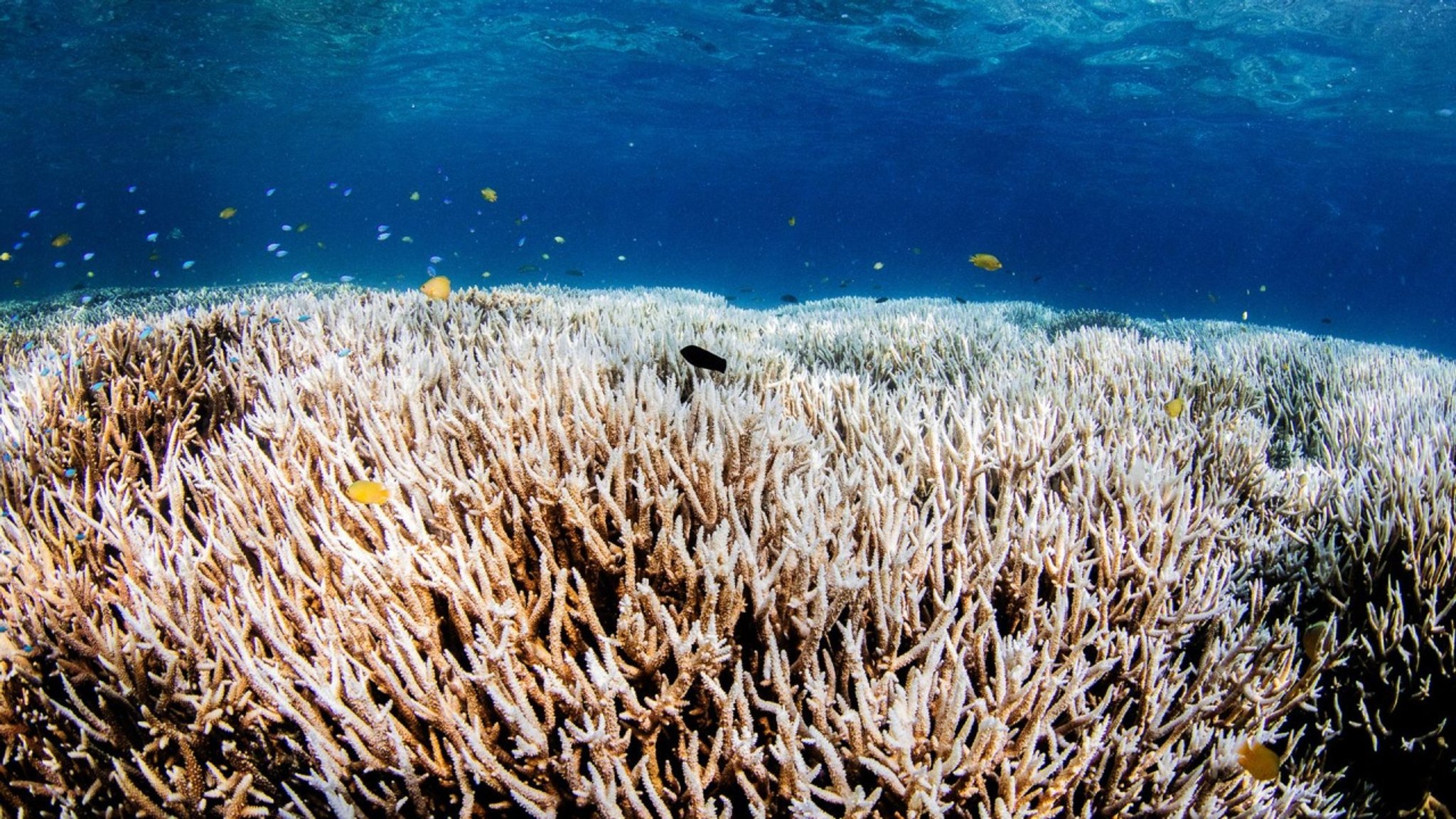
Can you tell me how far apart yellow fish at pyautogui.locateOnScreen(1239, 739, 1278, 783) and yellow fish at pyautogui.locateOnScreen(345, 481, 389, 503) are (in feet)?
8.97

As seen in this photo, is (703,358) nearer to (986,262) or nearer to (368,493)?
(368,493)

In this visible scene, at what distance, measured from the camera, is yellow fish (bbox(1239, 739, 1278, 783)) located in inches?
66.0

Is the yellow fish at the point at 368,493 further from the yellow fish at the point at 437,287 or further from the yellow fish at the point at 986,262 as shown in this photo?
the yellow fish at the point at 986,262

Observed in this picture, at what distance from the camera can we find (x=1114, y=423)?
365 cm

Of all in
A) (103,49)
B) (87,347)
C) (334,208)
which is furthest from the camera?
(334,208)

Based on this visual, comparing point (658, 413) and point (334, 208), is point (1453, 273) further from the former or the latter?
point (334, 208)

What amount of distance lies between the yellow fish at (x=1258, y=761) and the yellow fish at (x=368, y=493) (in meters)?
2.73

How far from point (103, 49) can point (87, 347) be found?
37830 millimetres

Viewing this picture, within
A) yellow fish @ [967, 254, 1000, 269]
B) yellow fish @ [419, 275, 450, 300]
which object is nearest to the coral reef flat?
yellow fish @ [419, 275, 450, 300]

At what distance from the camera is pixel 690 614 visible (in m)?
1.89

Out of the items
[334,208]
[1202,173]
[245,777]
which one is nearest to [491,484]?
[245,777]

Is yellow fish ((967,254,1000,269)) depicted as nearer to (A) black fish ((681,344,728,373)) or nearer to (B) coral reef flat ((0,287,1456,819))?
(B) coral reef flat ((0,287,1456,819))

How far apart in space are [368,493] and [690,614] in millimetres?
1204

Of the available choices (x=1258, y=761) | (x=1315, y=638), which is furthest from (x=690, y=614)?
(x=1315, y=638)
